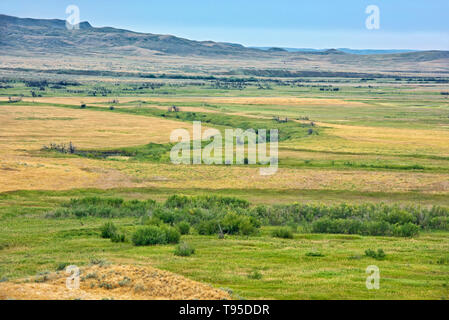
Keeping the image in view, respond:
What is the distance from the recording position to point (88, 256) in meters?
20.8

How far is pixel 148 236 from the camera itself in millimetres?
23828

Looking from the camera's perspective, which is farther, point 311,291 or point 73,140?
point 73,140

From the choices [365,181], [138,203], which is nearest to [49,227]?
[138,203]

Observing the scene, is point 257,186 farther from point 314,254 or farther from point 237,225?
point 314,254

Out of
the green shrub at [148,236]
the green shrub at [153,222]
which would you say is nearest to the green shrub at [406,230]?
the green shrub at [153,222]

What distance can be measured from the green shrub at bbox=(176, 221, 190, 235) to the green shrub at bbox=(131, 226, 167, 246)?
2.47 metres

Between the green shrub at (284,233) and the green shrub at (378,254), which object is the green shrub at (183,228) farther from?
the green shrub at (378,254)

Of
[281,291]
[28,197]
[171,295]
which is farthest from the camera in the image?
[28,197]

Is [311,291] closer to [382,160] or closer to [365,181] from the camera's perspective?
[365,181]

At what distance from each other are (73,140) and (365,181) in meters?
33.2

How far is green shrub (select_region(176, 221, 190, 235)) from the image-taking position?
88.6 ft

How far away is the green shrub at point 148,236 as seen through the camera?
23698 millimetres

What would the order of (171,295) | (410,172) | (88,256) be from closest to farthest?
1. (171,295)
2. (88,256)
3. (410,172)

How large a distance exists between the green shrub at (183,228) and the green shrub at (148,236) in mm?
2474
